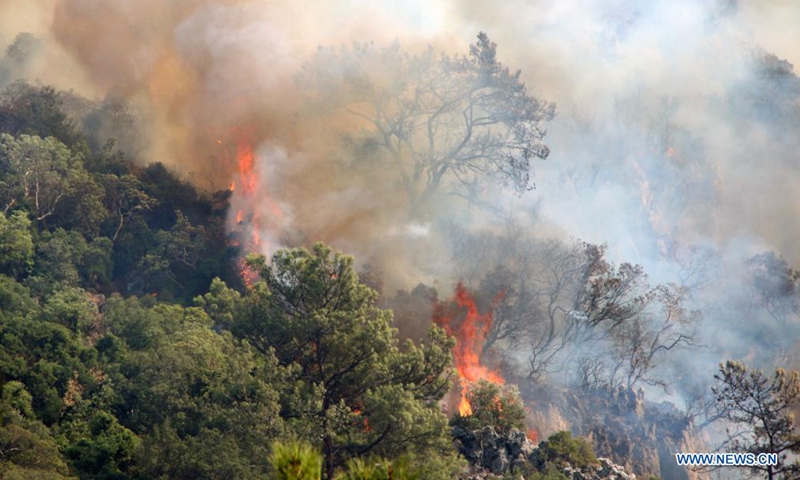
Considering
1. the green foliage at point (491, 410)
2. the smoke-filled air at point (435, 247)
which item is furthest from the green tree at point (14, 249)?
the green foliage at point (491, 410)

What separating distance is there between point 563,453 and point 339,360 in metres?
13.6

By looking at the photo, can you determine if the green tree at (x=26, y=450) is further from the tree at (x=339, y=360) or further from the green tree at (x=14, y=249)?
the green tree at (x=14, y=249)

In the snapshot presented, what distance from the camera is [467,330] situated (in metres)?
70.3

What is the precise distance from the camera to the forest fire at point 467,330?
6812 centimetres

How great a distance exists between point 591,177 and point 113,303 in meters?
39.5

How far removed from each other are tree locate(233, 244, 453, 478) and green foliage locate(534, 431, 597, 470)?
949 cm

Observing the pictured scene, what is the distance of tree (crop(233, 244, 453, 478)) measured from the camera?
45.1 metres

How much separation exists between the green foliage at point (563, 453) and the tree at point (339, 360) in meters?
9.49

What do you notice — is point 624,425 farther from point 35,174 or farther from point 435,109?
point 35,174

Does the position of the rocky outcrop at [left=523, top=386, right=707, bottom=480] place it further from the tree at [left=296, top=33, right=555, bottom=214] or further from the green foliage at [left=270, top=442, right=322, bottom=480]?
the green foliage at [left=270, top=442, right=322, bottom=480]

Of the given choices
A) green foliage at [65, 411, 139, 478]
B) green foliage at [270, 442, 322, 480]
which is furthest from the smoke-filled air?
green foliage at [270, 442, 322, 480]

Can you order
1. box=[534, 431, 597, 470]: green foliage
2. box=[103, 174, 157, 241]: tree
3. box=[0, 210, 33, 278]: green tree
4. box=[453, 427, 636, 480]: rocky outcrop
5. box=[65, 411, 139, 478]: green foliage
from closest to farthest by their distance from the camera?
1. box=[65, 411, 139, 478]: green foliage
2. box=[453, 427, 636, 480]: rocky outcrop
3. box=[534, 431, 597, 470]: green foliage
4. box=[0, 210, 33, 278]: green tree
5. box=[103, 174, 157, 241]: tree

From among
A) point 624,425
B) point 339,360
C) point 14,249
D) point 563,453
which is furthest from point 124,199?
point 563,453

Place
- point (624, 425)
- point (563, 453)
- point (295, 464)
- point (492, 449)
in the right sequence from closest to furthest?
point (295, 464)
point (492, 449)
point (563, 453)
point (624, 425)
